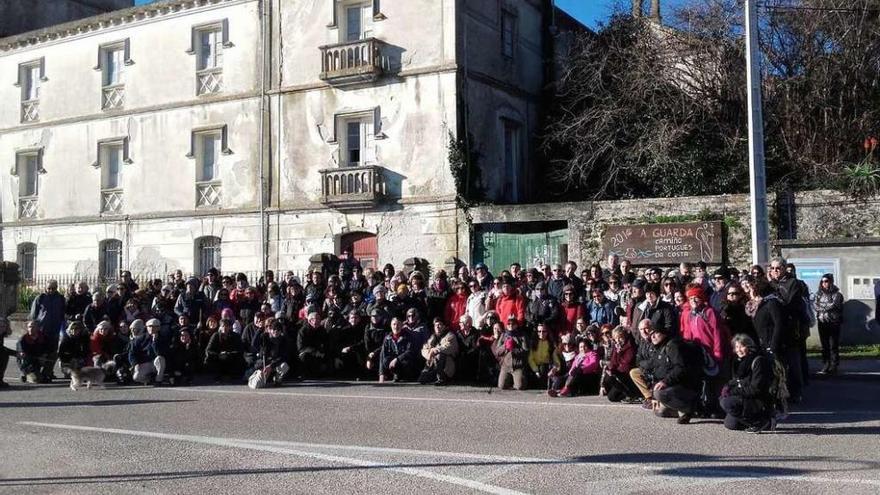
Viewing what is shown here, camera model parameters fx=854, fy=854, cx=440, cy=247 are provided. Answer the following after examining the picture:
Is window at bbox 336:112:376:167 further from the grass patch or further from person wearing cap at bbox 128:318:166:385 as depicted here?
the grass patch

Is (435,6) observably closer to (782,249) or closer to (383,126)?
(383,126)

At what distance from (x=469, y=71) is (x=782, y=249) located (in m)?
9.34

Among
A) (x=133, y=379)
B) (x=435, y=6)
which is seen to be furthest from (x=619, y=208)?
(x=133, y=379)

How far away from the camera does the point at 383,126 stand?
74.6 feet

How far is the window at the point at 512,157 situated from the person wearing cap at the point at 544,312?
1112 centimetres

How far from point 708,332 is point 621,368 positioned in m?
1.55

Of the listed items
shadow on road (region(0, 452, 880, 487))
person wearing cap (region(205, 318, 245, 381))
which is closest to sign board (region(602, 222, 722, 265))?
person wearing cap (region(205, 318, 245, 381))

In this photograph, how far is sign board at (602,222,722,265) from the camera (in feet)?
59.4

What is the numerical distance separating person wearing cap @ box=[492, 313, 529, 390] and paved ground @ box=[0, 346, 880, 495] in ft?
1.83

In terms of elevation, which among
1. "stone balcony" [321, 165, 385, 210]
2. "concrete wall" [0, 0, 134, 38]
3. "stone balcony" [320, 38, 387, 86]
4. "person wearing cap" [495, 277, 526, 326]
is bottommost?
"person wearing cap" [495, 277, 526, 326]

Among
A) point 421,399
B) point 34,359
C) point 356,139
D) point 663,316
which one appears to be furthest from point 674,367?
point 356,139

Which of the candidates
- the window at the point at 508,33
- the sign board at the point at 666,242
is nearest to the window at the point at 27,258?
the window at the point at 508,33

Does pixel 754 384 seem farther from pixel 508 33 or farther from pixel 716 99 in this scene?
pixel 508 33

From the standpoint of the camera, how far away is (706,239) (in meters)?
18.1
